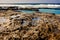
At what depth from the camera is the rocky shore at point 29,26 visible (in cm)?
90

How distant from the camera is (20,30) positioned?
94 cm

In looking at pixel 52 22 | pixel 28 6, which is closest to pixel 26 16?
pixel 28 6

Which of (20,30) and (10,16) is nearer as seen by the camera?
(20,30)

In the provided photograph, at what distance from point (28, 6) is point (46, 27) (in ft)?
1.09

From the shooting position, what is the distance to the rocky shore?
35.3 inches

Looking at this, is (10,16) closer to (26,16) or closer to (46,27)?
(26,16)

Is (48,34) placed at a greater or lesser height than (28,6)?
lesser

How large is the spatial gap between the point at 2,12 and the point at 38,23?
0.42 metres

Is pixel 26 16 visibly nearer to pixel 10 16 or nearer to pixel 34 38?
pixel 10 16

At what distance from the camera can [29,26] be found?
97cm

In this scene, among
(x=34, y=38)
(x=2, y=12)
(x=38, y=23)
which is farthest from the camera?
(x=2, y=12)

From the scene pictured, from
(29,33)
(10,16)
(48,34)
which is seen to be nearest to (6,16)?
(10,16)

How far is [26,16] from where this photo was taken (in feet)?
3.52

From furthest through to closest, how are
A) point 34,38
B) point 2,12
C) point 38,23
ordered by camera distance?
point 2,12 < point 38,23 < point 34,38
